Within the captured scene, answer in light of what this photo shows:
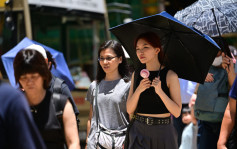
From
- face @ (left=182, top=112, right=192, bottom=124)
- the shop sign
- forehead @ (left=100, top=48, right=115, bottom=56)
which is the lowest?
A: face @ (left=182, top=112, right=192, bottom=124)

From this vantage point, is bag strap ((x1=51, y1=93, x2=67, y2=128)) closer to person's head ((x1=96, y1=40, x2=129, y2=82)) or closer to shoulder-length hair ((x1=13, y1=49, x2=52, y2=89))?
shoulder-length hair ((x1=13, y1=49, x2=52, y2=89))

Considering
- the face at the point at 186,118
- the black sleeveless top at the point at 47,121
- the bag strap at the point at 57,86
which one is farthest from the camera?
the face at the point at 186,118

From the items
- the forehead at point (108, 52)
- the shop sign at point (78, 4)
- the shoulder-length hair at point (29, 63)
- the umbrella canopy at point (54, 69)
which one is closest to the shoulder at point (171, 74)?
the forehead at point (108, 52)

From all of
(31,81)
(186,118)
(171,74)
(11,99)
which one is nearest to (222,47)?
(171,74)

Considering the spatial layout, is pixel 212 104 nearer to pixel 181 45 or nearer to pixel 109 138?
pixel 181 45

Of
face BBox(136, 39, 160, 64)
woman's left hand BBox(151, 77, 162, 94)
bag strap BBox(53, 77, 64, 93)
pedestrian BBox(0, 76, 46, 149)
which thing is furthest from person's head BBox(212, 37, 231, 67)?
pedestrian BBox(0, 76, 46, 149)

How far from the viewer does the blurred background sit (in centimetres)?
787

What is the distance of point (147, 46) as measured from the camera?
3.81 metres

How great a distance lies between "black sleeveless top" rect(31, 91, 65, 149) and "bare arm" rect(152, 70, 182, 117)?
3.51 feet

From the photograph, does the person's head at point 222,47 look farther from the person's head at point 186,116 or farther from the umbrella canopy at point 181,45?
the person's head at point 186,116

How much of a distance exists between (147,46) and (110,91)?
0.78 m

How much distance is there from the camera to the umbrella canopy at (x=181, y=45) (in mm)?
3895

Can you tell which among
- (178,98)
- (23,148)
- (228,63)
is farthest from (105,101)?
(23,148)

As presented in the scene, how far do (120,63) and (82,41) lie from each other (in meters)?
5.45
